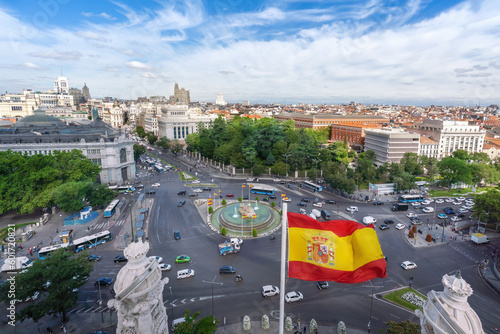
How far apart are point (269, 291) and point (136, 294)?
57.7 ft

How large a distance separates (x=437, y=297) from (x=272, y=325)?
600 inches

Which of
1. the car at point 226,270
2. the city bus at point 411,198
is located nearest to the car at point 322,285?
the car at point 226,270

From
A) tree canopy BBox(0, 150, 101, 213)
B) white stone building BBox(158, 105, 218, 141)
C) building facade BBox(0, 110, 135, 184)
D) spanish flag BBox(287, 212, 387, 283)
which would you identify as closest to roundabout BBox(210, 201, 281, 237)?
tree canopy BBox(0, 150, 101, 213)

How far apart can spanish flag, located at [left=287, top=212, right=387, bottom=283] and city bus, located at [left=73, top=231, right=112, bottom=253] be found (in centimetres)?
2895

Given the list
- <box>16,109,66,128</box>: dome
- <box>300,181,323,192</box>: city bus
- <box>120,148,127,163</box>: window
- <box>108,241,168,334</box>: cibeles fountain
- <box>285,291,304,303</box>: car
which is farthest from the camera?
<box>16,109,66,128</box>: dome

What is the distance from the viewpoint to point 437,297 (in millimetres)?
8016

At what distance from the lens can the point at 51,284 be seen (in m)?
19.6

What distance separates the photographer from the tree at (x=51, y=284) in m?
18.5

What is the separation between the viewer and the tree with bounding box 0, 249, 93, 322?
18.5 meters

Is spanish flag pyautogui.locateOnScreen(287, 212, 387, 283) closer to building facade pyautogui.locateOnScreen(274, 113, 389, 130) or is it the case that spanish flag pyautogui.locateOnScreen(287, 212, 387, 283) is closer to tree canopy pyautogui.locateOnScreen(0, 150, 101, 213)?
Answer: tree canopy pyautogui.locateOnScreen(0, 150, 101, 213)

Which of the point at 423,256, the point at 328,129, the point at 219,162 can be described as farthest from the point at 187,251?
the point at 328,129

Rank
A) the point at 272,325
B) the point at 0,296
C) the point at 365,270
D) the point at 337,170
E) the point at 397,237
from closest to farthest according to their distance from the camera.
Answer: the point at 365,270
the point at 0,296
the point at 272,325
the point at 397,237
the point at 337,170

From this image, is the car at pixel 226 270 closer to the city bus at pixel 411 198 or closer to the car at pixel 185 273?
the car at pixel 185 273

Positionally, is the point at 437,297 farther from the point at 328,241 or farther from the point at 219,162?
the point at 219,162
